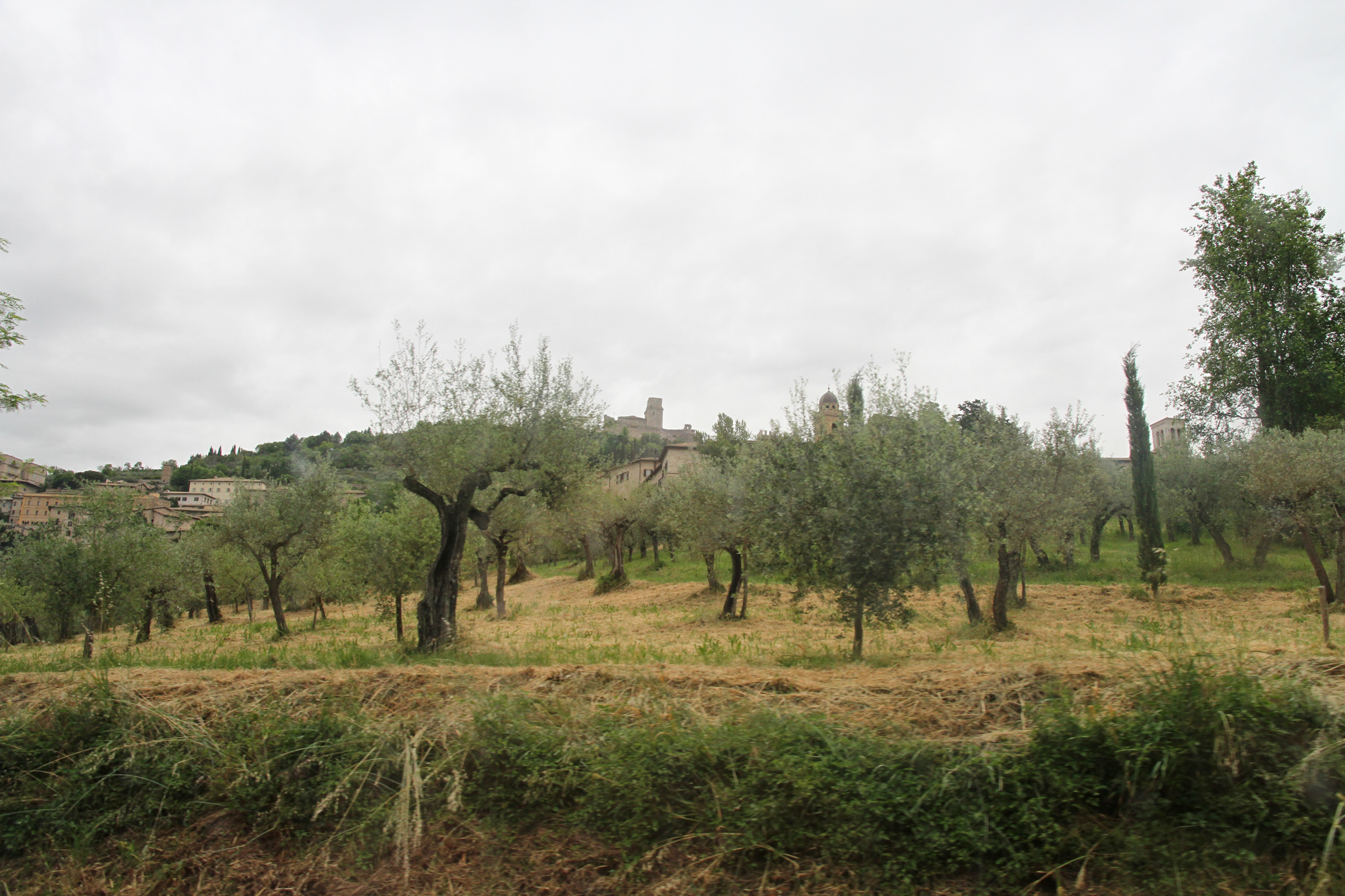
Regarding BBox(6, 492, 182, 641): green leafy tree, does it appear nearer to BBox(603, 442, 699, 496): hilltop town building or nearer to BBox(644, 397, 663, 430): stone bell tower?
BBox(603, 442, 699, 496): hilltop town building

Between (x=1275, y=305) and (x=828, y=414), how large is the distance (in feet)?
87.7

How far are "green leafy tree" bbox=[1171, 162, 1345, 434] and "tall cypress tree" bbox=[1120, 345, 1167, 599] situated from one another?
3.55m

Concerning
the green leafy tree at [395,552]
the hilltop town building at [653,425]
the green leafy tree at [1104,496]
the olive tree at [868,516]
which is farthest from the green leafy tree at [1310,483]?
the hilltop town building at [653,425]

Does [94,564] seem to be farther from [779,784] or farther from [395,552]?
[779,784]

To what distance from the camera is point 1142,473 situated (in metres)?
→ 30.7

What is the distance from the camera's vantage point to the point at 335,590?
82.0 ft

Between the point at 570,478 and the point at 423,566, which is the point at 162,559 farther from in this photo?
the point at 570,478

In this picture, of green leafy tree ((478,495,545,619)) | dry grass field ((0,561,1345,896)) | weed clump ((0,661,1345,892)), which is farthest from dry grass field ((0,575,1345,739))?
green leafy tree ((478,495,545,619))

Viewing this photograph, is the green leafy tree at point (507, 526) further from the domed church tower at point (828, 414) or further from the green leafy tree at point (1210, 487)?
the green leafy tree at point (1210, 487)

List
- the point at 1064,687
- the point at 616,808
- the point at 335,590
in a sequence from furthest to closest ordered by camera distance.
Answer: the point at 335,590 < the point at 1064,687 < the point at 616,808

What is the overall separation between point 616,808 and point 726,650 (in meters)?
7.13

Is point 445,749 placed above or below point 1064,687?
below

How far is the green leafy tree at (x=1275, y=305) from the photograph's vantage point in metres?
28.1

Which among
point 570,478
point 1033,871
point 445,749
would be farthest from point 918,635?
point 445,749
